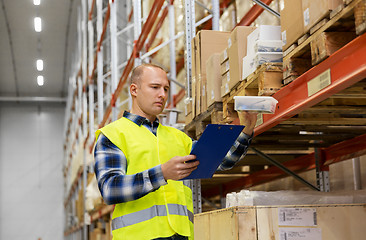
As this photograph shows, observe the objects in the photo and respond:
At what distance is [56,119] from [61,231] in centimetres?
566

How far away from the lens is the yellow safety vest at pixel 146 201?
109 inches

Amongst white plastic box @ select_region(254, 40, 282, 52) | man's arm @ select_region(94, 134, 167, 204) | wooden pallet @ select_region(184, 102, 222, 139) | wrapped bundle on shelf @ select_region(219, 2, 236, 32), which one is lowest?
man's arm @ select_region(94, 134, 167, 204)

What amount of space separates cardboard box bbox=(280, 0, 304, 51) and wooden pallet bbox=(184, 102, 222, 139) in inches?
43.7

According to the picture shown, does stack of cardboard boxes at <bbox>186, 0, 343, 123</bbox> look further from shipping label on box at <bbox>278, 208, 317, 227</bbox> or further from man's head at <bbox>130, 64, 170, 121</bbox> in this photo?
shipping label on box at <bbox>278, 208, 317, 227</bbox>

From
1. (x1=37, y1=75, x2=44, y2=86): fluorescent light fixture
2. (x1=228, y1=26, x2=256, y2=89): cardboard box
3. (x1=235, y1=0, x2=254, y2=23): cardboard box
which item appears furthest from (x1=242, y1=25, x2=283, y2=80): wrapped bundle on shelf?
(x1=37, y1=75, x2=44, y2=86): fluorescent light fixture

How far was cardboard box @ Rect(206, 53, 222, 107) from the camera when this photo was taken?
169 inches

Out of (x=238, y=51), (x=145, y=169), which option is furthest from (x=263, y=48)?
(x=145, y=169)

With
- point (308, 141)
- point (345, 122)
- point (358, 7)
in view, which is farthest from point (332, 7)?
point (308, 141)

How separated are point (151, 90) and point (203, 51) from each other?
6.23 ft

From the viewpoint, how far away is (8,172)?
2609 cm

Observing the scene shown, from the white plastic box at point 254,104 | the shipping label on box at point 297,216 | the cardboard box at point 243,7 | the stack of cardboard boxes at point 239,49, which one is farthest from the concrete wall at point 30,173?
the white plastic box at point 254,104

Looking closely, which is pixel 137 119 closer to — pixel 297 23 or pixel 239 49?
pixel 297 23

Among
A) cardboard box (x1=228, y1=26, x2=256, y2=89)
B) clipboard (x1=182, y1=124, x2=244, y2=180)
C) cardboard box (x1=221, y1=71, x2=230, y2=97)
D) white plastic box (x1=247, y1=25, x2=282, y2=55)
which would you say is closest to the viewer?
clipboard (x1=182, y1=124, x2=244, y2=180)

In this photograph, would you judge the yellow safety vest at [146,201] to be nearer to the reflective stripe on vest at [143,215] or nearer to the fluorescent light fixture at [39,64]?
the reflective stripe on vest at [143,215]
